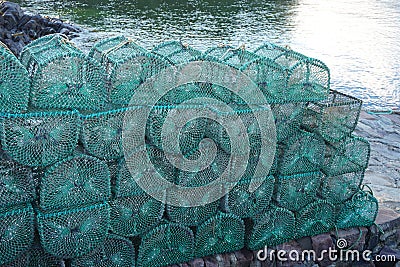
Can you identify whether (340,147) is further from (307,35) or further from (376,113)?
(307,35)

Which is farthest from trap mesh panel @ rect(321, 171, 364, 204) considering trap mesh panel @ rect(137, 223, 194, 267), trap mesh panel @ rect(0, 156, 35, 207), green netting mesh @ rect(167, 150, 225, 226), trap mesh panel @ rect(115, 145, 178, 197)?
trap mesh panel @ rect(0, 156, 35, 207)

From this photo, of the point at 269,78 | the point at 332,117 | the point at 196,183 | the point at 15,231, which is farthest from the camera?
the point at 332,117

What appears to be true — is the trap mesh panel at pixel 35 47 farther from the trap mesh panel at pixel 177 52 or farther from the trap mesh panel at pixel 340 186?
the trap mesh panel at pixel 340 186

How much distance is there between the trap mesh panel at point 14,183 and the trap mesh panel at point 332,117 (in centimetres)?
284

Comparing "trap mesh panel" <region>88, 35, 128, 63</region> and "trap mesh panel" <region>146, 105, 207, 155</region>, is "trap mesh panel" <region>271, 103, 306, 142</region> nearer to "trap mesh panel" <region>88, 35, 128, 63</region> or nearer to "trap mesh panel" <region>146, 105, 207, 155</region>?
"trap mesh panel" <region>146, 105, 207, 155</region>

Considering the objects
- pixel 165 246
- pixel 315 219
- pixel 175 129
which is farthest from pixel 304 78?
pixel 165 246

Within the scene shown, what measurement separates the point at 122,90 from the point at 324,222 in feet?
9.11

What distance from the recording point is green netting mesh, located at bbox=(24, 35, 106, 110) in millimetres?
3840

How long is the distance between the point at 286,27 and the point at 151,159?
18687 millimetres

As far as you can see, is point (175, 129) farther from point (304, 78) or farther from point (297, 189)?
point (297, 189)

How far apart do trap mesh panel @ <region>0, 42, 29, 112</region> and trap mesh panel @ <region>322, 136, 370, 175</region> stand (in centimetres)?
316

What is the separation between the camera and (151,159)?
4414 millimetres

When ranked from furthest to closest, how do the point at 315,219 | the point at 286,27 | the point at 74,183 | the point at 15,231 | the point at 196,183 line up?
the point at 286,27 → the point at 315,219 → the point at 196,183 → the point at 74,183 → the point at 15,231

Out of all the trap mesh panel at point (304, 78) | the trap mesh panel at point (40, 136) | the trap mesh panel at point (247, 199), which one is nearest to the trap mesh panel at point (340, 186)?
the trap mesh panel at point (247, 199)
